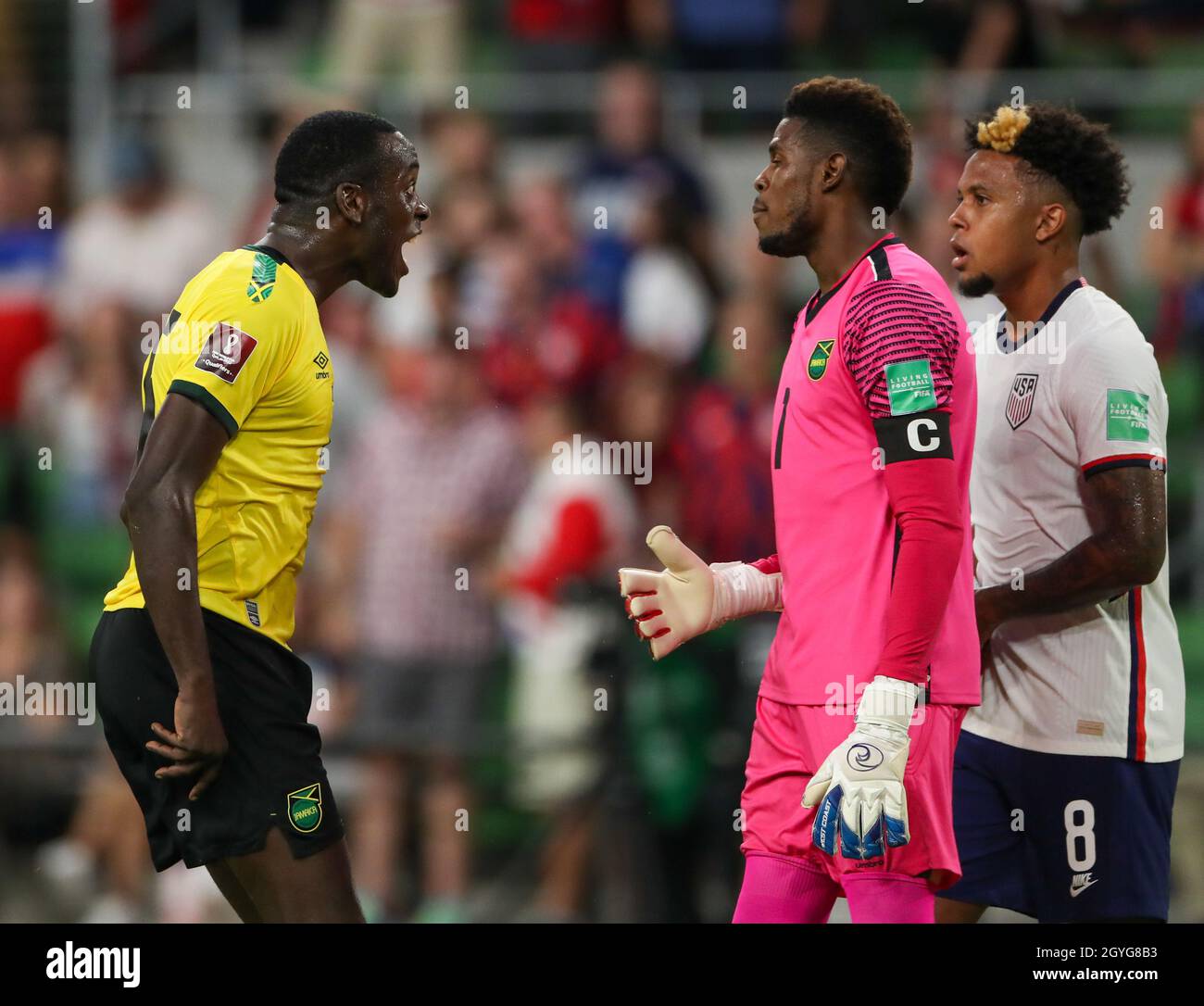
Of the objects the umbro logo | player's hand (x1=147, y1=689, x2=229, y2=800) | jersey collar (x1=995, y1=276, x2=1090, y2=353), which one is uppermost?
jersey collar (x1=995, y1=276, x2=1090, y2=353)

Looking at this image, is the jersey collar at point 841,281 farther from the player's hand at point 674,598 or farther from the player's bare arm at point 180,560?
the player's bare arm at point 180,560

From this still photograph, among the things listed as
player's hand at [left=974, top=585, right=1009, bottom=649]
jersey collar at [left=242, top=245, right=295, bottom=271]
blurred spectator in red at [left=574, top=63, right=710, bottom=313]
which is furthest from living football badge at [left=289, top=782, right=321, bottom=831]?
blurred spectator in red at [left=574, top=63, right=710, bottom=313]

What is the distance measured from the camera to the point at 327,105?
9.03 meters

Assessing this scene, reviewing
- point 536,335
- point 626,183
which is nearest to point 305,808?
point 536,335

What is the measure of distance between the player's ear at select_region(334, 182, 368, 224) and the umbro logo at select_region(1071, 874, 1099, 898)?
222cm

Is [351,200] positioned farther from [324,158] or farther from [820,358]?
[820,358]

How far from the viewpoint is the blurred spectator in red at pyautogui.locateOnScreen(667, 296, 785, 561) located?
6828mm

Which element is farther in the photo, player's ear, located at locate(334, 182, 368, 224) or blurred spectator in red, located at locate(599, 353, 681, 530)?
blurred spectator in red, located at locate(599, 353, 681, 530)

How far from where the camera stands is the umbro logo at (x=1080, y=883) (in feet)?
13.2

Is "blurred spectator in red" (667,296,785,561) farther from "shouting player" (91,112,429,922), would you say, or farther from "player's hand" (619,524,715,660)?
"shouting player" (91,112,429,922)

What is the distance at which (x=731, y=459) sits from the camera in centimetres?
696

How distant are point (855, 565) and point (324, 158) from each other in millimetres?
1446

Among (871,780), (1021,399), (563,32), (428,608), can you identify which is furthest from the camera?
(563,32)
